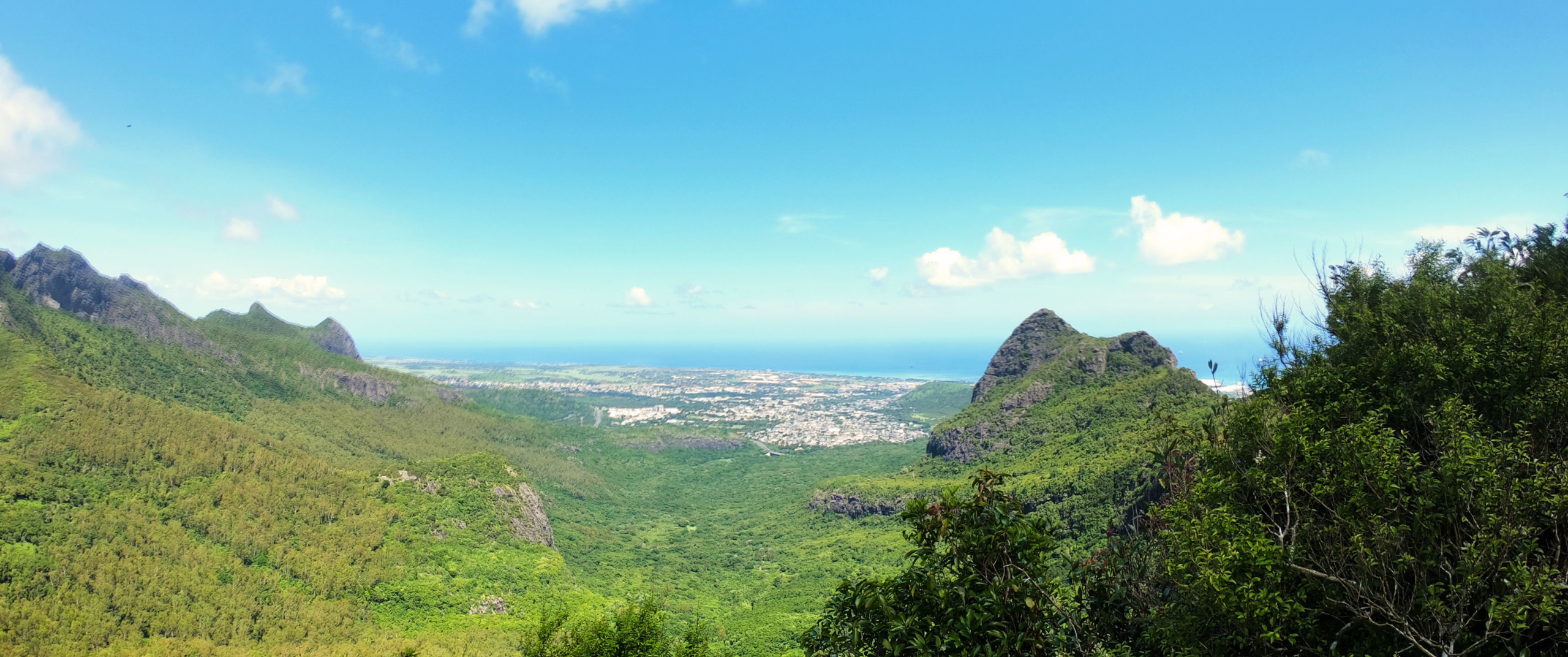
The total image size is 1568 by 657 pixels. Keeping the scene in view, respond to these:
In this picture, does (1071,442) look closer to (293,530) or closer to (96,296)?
(293,530)

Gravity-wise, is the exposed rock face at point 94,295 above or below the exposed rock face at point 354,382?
above

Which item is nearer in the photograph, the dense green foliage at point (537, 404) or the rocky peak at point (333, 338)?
the rocky peak at point (333, 338)

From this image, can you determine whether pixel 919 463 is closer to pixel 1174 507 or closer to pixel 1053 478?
pixel 1053 478

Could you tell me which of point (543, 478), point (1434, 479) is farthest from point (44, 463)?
point (1434, 479)

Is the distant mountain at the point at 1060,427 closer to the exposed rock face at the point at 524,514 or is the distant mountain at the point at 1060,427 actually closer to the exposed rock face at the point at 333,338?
the exposed rock face at the point at 524,514

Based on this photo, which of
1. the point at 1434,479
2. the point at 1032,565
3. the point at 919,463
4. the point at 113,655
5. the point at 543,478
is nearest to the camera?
the point at 1434,479

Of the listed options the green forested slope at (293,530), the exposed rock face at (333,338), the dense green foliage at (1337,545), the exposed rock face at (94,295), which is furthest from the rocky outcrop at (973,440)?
the exposed rock face at (333,338)

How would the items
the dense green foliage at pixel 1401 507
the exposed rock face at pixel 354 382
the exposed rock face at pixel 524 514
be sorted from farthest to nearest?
1. the exposed rock face at pixel 354 382
2. the exposed rock face at pixel 524 514
3. the dense green foliage at pixel 1401 507

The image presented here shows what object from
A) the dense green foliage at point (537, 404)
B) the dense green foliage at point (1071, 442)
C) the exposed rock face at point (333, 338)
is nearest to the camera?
the dense green foliage at point (1071, 442)
